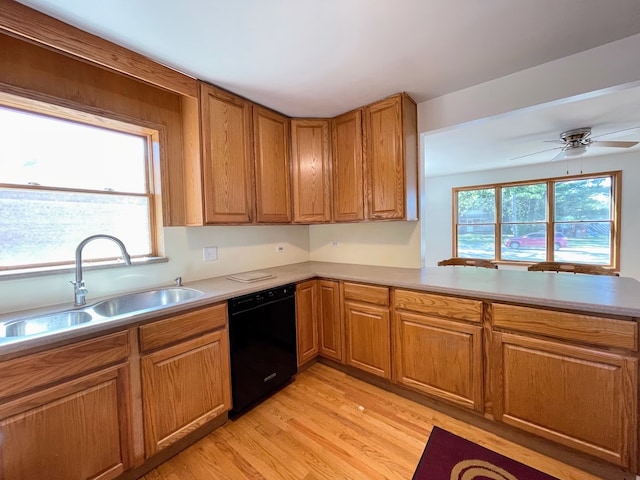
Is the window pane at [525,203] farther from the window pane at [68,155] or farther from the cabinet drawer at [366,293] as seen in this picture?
the window pane at [68,155]

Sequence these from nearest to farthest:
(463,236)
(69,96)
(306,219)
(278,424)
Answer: (69,96) < (278,424) < (306,219) < (463,236)

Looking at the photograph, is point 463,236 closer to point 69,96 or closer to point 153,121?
point 153,121

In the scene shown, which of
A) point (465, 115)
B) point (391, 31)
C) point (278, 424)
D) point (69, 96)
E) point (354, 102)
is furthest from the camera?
point (354, 102)

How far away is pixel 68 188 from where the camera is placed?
66.4 inches

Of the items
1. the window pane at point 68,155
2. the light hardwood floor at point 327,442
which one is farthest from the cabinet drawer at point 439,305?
the window pane at point 68,155

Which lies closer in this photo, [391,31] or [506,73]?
[391,31]

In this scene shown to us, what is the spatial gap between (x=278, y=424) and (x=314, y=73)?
2.42 metres

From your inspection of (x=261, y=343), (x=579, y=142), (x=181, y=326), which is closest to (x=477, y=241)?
(x=579, y=142)

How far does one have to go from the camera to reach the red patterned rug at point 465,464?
1.41 meters

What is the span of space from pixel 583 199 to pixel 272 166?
5780mm

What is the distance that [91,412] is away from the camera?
126cm

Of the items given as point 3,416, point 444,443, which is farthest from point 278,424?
point 3,416

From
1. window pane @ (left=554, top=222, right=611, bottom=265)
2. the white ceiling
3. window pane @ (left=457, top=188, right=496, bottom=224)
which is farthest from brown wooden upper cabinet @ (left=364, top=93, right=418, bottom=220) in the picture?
window pane @ (left=554, top=222, right=611, bottom=265)

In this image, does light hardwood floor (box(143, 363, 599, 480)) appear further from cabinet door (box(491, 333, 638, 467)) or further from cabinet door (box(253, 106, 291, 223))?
cabinet door (box(253, 106, 291, 223))
